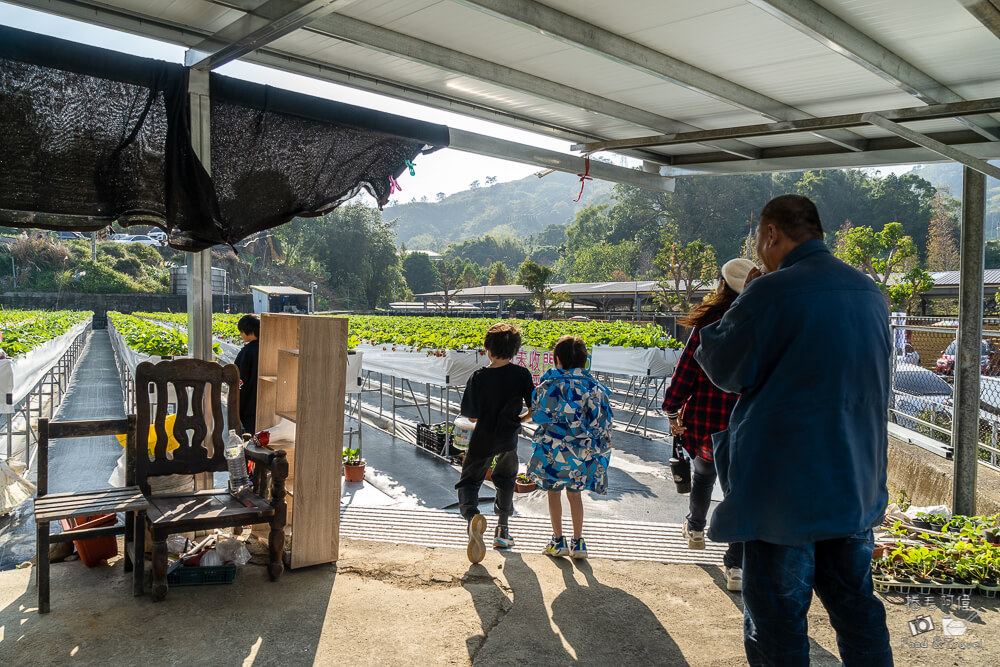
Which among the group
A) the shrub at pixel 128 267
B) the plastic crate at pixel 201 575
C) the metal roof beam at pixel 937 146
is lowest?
the plastic crate at pixel 201 575

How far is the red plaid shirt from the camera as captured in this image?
3592 mm

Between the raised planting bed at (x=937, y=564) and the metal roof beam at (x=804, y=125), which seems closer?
the raised planting bed at (x=937, y=564)

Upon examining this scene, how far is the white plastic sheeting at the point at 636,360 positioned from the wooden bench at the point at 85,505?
7073mm

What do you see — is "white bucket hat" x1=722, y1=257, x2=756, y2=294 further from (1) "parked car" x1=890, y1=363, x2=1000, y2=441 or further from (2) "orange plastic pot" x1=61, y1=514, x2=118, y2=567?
(1) "parked car" x1=890, y1=363, x2=1000, y2=441

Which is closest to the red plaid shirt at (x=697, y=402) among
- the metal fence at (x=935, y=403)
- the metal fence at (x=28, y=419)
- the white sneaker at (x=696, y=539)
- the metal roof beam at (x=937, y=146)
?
the white sneaker at (x=696, y=539)

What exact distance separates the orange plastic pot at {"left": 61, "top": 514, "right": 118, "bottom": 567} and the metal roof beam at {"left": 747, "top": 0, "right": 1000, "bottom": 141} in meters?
4.16

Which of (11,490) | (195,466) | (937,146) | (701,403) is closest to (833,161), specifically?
(937,146)

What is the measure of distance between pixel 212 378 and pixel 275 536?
0.98m

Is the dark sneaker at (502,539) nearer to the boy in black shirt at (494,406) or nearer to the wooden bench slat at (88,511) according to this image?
the boy in black shirt at (494,406)

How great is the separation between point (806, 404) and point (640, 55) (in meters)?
2.40

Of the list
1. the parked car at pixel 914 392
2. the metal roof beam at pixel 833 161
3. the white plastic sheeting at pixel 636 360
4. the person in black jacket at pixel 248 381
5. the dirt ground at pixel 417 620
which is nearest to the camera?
the dirt ground at pixel 417 620

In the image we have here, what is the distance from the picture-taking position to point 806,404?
78.8 inches

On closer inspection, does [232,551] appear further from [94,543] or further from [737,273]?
[737,273]

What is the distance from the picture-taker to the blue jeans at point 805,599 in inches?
79.6
